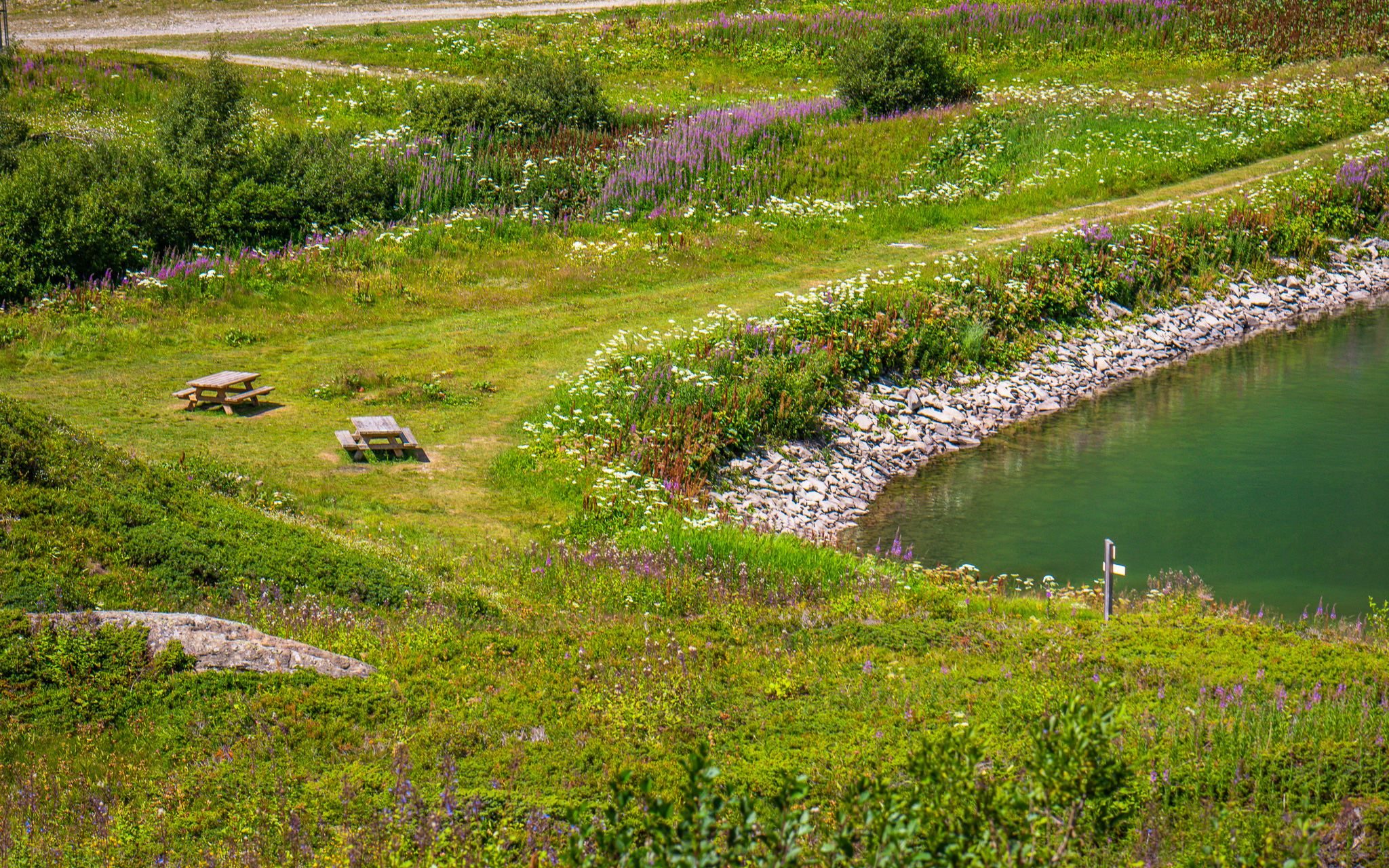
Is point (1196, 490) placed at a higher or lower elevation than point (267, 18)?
lower

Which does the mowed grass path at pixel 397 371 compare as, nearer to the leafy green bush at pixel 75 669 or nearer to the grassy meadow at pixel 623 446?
the grassy meadow at pixel 623 446

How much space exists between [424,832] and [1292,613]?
10.0 m

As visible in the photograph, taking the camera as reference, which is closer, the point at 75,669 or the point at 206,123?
the point at 75,669

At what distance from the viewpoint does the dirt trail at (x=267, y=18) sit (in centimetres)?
4388

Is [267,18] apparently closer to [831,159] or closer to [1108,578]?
[831,159]

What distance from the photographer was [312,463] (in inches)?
588

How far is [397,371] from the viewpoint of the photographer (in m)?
18.6

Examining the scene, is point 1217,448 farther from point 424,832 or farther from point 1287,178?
point 424,832

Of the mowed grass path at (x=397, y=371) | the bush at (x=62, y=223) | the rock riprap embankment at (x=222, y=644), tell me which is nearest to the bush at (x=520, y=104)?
the mowed grass path at (x=397, y=371)

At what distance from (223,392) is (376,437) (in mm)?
2803

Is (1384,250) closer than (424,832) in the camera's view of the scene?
No

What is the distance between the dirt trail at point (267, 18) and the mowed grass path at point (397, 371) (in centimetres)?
2672

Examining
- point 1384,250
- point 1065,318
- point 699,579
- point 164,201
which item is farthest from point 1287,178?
point 164,201

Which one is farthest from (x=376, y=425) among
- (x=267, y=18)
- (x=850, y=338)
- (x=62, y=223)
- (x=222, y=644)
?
(x=267, y=18)
